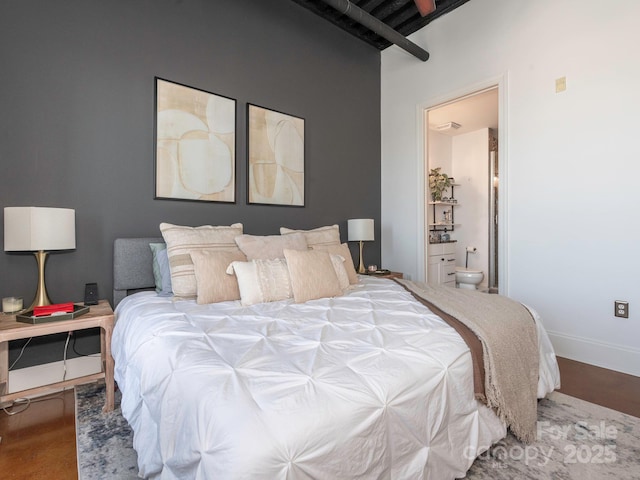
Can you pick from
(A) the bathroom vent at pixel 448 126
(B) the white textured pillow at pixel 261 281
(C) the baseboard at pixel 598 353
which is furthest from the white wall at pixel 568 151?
(B) the white textured pillow at pixel 261 281

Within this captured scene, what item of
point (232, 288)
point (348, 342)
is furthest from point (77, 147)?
point (348, 342)

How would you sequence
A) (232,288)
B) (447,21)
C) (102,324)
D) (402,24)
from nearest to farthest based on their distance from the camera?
(102,324) → (232,288) → (447,21) → (402,24)

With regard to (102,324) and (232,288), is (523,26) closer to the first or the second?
(232,288)

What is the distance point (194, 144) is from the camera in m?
2.76

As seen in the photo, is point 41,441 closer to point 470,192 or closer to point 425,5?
point 425,5

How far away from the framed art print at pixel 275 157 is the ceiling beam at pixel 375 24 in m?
1.04

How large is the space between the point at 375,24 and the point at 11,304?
3.67 m

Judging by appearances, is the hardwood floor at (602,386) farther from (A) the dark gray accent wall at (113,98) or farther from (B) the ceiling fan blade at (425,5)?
(B) the ceiling fan blade at (425,5)

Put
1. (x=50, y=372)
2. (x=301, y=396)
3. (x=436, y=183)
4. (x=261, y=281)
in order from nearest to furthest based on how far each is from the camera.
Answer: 1. (x=301, y=396)
2. (x=261, y=281)
3. (x=50, y=372)
4. (x=436, y=183)

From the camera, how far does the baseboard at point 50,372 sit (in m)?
2.04

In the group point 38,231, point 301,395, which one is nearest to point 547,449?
point 301,395

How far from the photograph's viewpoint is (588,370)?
255 centimetres

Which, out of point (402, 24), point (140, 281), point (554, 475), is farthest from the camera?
point (402, 24)

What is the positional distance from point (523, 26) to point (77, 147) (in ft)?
12.6
